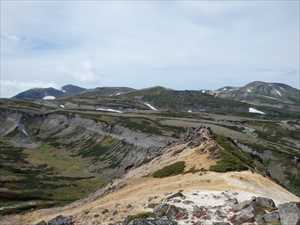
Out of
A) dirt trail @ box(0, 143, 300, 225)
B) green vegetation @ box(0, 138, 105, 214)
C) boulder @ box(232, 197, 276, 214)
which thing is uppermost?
boulder @ box(232, 197, 276, 214)

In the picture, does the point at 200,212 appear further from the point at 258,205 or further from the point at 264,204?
the point at 264,204

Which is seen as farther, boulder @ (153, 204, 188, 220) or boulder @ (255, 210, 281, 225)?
boulder @ (153, 204, 188, 220)

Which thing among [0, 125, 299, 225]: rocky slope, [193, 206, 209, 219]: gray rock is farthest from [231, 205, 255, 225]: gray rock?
[193, 206, 209, 219]: gray rock

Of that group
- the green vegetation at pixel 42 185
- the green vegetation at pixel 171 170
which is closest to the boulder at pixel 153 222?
the green vegetation at pixel 171 170

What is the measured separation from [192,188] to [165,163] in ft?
103

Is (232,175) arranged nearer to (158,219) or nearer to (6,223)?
(158,219)

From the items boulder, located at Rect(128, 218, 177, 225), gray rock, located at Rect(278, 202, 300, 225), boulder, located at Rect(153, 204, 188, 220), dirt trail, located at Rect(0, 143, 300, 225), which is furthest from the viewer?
dirt trail, located at Rect(0, 143, 300, 225)

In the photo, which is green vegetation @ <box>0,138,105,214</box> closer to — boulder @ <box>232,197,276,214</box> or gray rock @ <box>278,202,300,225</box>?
boulder @ <box>232,197,276,214</box>

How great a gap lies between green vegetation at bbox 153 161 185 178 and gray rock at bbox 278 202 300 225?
39719 millimetres

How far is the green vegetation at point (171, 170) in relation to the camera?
86812mm

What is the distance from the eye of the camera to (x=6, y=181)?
6255 inches

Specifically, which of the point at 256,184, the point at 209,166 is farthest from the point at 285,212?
the point at 209,166

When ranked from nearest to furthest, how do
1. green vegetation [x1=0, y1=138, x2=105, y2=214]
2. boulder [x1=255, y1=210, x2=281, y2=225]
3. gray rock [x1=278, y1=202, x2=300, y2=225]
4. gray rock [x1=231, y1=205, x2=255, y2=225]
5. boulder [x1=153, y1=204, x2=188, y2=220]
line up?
gray rock [x1=278, y1=202, x2=300, y2=225], boulder [x1=255, y1=210, x2=281, y2=225], gray rock [x1=231, y1=205, x2=255, y2=225], boulder [x1=153, y1=204, x2=188, y2=220], green vegetation [x1=0, y1=138, x2=105, y2=214]

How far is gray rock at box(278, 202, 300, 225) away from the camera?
4460 cm
